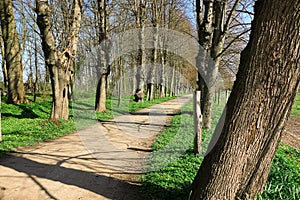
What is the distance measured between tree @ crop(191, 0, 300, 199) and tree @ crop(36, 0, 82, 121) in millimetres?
7822

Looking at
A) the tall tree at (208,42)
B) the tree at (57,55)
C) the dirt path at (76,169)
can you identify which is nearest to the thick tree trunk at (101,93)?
the tree at (57,55)

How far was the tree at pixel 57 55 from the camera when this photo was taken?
8406mm

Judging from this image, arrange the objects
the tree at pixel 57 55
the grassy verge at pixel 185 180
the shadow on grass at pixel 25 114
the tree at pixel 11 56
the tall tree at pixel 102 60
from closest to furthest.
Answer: the grassy verge at pixel 185 180 < the tree at pixel 57 55 < the shadow on grass at pixel 25 114 < the tall tree at pixel 102 60 < the tree at pixel 11 56

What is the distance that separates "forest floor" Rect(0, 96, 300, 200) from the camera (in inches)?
144

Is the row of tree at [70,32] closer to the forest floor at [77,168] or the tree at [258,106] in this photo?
the forest floor at [77,168]

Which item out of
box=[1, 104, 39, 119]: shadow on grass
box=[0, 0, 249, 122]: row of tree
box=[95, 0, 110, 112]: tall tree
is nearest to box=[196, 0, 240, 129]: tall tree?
box=[0, 0, 249, 122]: row of tree

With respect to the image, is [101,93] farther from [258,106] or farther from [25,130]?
[258,106]

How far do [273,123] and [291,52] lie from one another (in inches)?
31.1

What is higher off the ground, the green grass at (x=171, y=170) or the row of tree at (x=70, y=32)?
the row of tree at (x=70, y=32)

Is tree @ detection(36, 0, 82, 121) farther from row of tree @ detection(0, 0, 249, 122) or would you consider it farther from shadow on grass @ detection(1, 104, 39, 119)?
shadow on grass @ detection(1, 104, 39, 119)

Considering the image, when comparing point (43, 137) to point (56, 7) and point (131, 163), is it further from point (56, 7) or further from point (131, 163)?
point (56, 7)

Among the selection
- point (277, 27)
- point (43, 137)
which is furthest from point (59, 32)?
point (277, 27)

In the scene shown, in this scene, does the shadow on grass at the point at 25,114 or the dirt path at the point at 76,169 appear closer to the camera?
the dirt path at the point at 76,169

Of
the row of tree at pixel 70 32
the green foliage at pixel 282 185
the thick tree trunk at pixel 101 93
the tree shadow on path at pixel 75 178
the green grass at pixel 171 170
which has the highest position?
the row of tree at pixel 70 32
